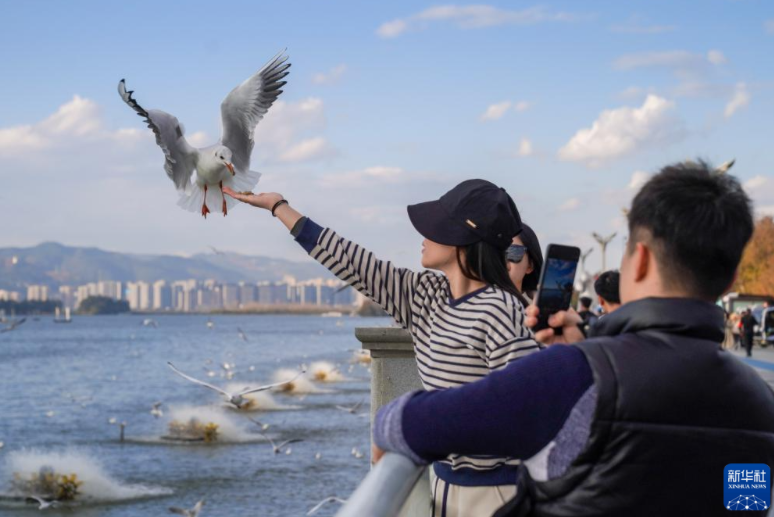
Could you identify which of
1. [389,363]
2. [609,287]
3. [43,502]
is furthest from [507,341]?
[43,502]

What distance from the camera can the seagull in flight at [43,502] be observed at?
2208cm

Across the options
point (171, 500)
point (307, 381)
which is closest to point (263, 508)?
point (171, 500)

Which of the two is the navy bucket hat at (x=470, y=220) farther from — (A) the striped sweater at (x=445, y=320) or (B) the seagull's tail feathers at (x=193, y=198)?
(B) the seagull's tail feathers at (x=193, y=198)

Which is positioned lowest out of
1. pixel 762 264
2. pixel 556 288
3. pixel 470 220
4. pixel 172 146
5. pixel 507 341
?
pixel 507 341

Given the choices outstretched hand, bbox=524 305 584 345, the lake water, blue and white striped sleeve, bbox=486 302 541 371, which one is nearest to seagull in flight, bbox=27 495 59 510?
the lake water

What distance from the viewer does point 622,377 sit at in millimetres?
1804

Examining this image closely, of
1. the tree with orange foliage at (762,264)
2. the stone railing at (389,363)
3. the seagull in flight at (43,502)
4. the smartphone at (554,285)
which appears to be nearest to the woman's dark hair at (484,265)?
the smartphone at (554,285)

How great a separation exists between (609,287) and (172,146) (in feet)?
7.20

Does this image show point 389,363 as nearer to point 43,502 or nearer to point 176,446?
point 43,502

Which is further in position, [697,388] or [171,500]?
[171,500]

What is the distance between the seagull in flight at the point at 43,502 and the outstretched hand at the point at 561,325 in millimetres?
21561

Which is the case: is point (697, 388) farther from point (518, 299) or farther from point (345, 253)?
point (345, 253)

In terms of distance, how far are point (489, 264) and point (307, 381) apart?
A: 170ft

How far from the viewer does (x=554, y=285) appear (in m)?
2.33
